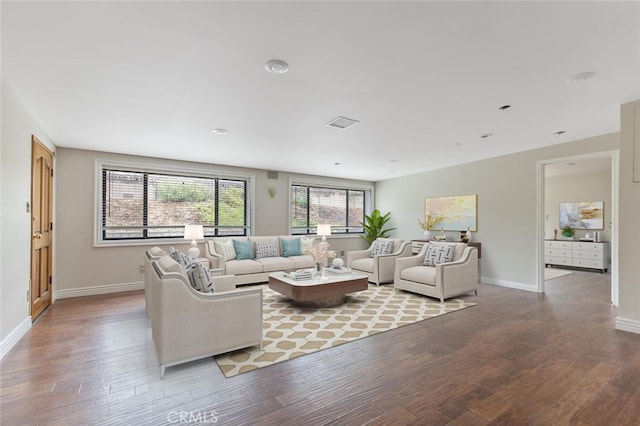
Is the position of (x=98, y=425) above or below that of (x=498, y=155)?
below

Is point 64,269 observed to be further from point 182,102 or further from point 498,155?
point 498,155

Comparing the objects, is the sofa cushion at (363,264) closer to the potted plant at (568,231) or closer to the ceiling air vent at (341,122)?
the ceiling air vent at (341,122)

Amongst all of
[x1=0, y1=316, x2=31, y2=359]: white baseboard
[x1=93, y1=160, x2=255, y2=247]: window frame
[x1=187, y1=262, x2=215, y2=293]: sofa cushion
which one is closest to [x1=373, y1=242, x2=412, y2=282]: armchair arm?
[x1=93, y1=160, x2=255, y2=247]: window frame

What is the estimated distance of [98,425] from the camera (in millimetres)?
1781

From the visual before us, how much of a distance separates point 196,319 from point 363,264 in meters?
3.83

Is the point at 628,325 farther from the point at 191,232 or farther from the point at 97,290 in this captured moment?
the point at 97,290

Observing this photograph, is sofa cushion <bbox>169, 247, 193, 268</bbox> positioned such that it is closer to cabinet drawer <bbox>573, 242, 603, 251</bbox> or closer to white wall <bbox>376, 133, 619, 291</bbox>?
white wall <bbox>376, 133, 619, 291</bbox>

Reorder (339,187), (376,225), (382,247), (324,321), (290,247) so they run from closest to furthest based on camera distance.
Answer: (324,321) < (382,247) < (290,247) < (376,225) < (339,187)

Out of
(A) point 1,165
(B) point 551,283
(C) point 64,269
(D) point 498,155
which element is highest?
(D) point 498,155

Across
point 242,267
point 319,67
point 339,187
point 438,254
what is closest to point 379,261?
point 438,254

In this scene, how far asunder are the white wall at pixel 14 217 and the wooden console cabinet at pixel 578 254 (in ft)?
33.5

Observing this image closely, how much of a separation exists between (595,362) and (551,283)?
3.88 meters

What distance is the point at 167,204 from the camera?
5848 mm

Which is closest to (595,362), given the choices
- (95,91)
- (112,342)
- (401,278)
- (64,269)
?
(401,278)
